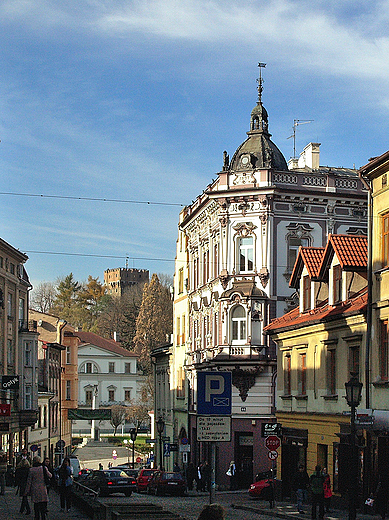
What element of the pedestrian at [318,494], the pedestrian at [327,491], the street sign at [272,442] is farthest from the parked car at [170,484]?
the pedestrian at [318,494]

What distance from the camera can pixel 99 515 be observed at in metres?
18.5

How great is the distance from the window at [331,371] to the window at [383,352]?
3638 mm

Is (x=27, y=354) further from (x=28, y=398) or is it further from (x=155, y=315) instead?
(x=155, y=315)

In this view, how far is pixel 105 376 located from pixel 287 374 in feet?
284

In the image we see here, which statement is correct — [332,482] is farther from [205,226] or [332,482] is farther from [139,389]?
[139,389]

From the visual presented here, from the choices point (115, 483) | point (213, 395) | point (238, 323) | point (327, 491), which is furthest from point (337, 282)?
point (238, 323)

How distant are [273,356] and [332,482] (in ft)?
60.2

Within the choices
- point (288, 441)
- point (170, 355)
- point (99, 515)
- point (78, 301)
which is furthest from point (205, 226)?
point (78, 301)

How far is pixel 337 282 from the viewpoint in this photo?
2973 cm

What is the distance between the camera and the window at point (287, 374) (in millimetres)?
33719

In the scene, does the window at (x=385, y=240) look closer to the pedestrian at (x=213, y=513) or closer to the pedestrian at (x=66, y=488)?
the pedestrian at (x=66, y=488)

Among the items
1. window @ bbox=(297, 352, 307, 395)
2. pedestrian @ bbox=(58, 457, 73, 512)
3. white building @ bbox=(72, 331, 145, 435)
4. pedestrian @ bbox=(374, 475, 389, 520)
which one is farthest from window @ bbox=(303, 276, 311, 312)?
white building @ bbox=(72, 331, 145, 435)

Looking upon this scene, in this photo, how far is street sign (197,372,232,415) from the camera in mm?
13906

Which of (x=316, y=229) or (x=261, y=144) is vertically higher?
(x=261, y=144)
